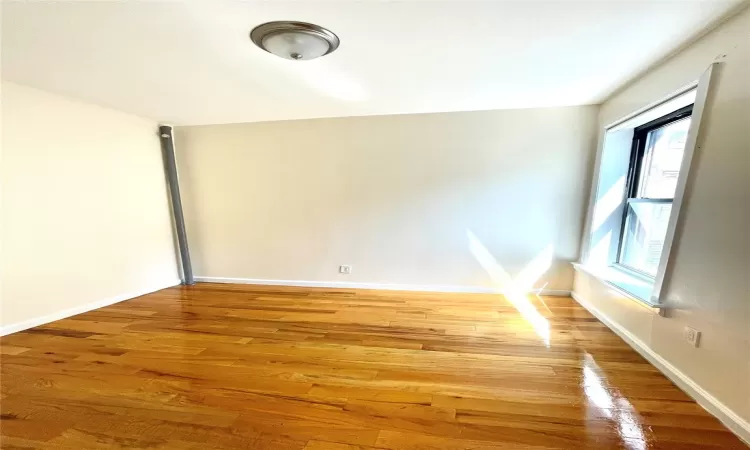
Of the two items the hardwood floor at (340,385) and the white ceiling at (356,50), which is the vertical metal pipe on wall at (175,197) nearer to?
the white ceiling at (356,50)

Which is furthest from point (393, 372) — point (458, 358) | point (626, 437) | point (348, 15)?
point (348, 15)

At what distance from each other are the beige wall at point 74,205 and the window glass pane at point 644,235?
17.1ft

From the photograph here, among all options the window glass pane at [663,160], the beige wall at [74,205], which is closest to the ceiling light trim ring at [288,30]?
the beige wall at [74,205]

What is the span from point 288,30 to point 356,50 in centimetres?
47

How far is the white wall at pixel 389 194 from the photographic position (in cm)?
362

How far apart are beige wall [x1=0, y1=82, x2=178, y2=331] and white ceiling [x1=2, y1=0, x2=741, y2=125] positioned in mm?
332

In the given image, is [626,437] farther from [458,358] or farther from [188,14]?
[188,14]

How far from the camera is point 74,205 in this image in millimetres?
3213

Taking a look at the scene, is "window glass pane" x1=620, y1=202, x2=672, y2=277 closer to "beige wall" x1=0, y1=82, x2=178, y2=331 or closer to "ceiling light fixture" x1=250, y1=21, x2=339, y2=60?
"ceiling light fixture" x1=250, y1=21, x2=339, y2=60

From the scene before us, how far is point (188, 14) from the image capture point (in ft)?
5.71

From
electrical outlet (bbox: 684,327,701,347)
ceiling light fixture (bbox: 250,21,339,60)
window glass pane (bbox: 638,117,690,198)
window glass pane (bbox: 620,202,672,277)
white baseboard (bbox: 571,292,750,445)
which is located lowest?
white baseboard (bbox: 571,292,750,445)

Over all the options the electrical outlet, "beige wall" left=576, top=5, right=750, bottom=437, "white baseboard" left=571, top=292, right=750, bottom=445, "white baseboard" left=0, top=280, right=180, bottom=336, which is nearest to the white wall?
"white baseboard" left=0, top=280, right=180, bottom=336

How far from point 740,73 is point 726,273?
105cm

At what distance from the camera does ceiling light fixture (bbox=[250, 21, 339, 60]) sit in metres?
1.85
